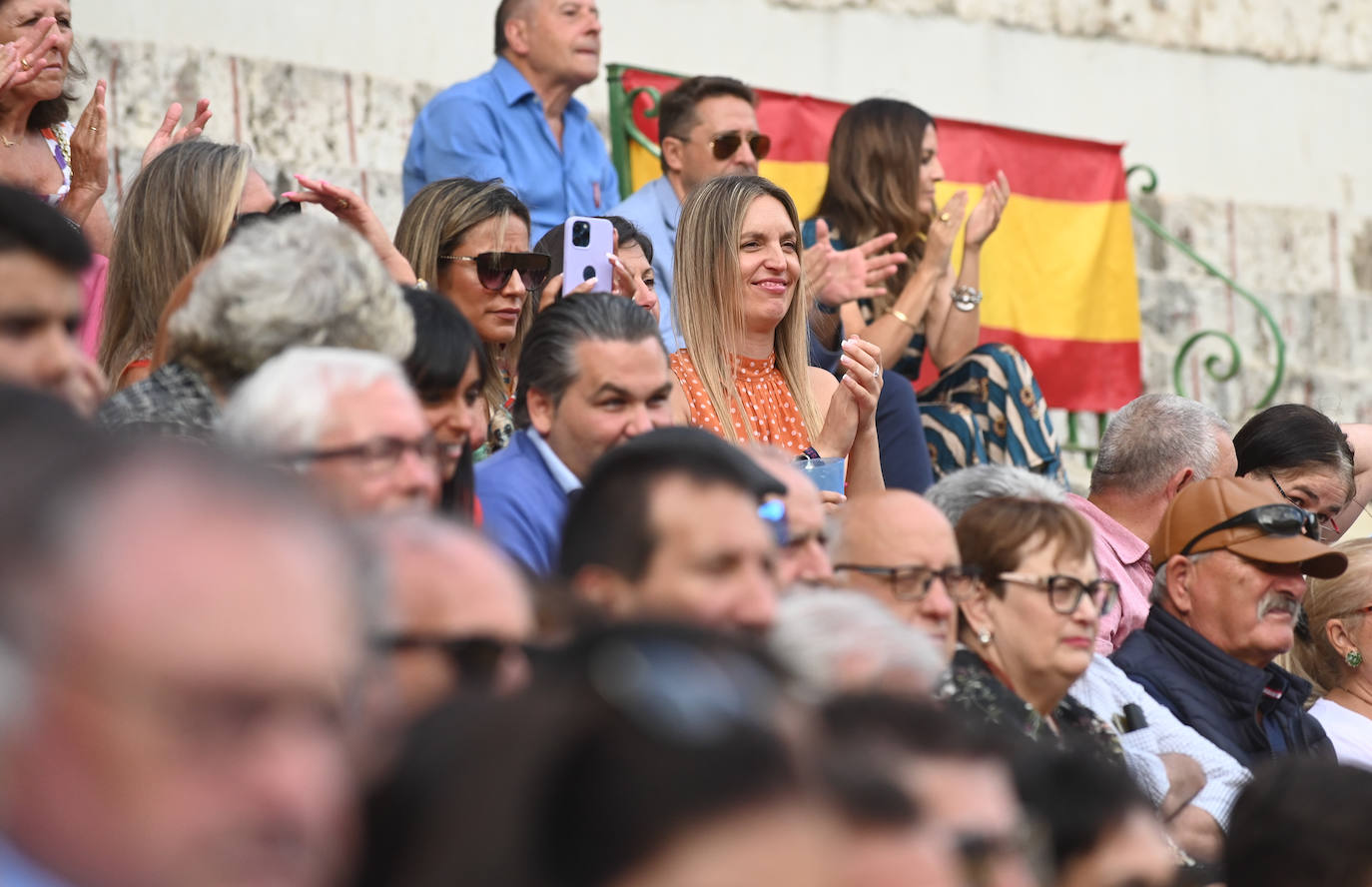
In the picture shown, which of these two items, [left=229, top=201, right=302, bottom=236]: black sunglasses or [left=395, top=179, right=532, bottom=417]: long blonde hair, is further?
[left=395, top=179, right=532, bottom=417]: long blonde hair

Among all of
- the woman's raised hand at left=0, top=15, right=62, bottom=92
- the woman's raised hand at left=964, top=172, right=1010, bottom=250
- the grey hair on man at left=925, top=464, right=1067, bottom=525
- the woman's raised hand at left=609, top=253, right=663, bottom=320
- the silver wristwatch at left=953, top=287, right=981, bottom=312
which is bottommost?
the grey hair on man at left=925, top=464, right=1067, bottom=525

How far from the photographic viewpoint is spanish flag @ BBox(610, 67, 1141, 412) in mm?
8766

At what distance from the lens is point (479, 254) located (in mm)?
5406

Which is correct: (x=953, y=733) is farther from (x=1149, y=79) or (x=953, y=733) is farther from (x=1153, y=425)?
(x=1149, y=79)

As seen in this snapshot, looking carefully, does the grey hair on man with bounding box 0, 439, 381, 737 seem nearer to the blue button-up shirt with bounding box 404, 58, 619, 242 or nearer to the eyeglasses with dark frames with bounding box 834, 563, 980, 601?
the eyeglasses with dark frames with bounding box 834, 563, 980, 601

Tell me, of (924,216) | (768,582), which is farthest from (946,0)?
(768,582)

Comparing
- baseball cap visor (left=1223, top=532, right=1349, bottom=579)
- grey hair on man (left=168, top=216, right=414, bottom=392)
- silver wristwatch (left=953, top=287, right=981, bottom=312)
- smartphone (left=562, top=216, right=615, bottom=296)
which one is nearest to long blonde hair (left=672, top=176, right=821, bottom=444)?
smartphone (left=562, top=216, right=615, bottom=296)

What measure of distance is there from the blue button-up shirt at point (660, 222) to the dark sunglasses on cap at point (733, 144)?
0.66 ft

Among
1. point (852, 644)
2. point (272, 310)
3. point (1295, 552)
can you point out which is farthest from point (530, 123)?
point (852, 644)

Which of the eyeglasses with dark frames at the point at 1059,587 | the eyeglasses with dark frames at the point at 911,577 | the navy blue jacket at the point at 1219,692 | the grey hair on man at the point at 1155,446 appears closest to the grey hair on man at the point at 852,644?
the eyeglasses with dark frames at the point at 911,577

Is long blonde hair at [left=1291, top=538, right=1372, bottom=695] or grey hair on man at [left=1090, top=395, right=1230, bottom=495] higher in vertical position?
grey hair on man at [left=1090, top=395, right=1230, bottom=495]

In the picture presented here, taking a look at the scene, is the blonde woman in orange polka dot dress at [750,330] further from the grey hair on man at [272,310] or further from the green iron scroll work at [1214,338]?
the green iron scroll work at [1214,338]

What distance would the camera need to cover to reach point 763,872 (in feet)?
4.87

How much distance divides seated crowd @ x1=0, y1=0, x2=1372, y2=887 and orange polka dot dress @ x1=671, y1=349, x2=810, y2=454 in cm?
1
